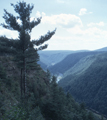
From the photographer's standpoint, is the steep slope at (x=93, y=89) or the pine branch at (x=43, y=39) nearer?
the pine branch at (x=43, y=39)

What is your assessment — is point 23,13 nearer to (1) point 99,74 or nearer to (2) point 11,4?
(2) point 11,4

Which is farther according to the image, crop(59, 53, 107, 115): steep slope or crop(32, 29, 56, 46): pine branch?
crop(59, 53, 107, 115): steep slope

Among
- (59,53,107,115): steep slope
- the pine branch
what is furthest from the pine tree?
(59,53,107,115): steep slope

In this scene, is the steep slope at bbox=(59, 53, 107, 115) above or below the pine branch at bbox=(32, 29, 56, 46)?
below

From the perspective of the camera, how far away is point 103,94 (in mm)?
100375

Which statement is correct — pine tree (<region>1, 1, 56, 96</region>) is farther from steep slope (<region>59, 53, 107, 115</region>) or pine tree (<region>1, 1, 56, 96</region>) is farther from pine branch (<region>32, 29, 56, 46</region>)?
steep slope (<region>59, 53, 107, 115</region>)

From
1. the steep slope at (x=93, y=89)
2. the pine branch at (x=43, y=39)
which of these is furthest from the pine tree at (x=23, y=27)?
the steep slope at (x=93, y=89)

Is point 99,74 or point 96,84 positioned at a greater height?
point 99,74

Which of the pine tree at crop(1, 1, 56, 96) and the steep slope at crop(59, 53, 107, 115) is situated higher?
the pine tree at crop(1, 1, 56, 96)

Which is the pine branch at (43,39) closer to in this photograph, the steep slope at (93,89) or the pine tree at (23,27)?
the pine tree at (23,27)

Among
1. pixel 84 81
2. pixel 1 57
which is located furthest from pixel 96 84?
pixel 1 57

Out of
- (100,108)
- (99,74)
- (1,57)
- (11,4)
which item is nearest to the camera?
(11,4)

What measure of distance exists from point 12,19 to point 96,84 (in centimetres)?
12138

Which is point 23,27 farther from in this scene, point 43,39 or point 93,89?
point 93,89
